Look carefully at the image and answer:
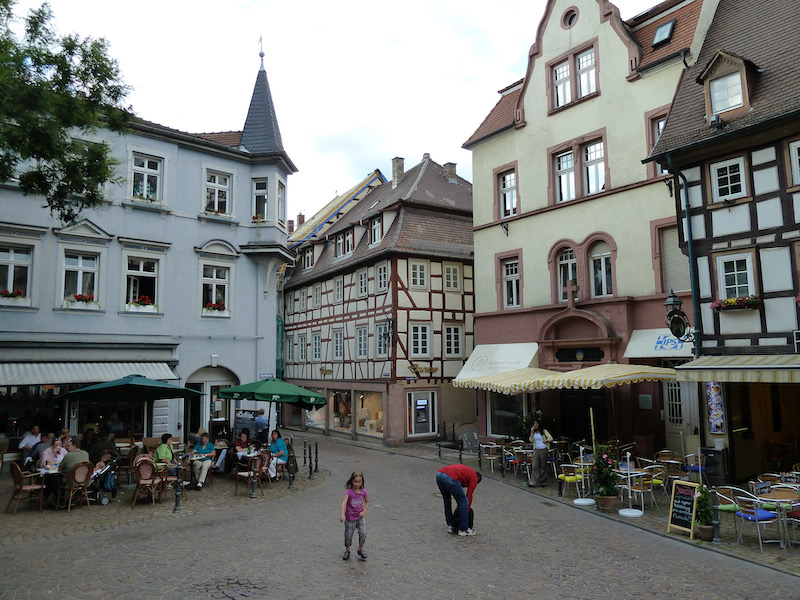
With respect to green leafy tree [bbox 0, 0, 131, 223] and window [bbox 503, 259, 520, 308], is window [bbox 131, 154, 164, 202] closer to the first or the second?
green leafy tree [bbox 0, 0, 131, 223]

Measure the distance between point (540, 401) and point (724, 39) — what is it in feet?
38.4

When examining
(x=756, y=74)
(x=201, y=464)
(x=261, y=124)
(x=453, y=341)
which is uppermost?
(x=261, y=124)

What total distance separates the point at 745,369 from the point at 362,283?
64.7 feet

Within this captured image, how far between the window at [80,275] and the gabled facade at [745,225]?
16.3 metres

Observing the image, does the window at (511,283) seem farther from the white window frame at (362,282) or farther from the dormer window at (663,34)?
the white window frame at (362,282)

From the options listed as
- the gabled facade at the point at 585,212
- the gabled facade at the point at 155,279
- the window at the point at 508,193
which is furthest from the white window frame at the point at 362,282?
the window at the point at 508,193

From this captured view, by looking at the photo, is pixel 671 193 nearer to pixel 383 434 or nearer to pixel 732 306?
pixel 732 306

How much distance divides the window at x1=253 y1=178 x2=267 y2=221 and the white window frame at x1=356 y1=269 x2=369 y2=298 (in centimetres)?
815

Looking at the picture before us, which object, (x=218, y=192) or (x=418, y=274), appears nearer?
(x=218, y=192)

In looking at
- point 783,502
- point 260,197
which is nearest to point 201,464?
point 260,197

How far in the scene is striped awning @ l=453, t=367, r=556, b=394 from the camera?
16.5 meters

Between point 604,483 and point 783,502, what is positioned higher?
point 783,502

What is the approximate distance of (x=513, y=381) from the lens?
55.5ft

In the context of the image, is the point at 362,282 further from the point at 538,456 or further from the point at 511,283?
the point at 538,456
